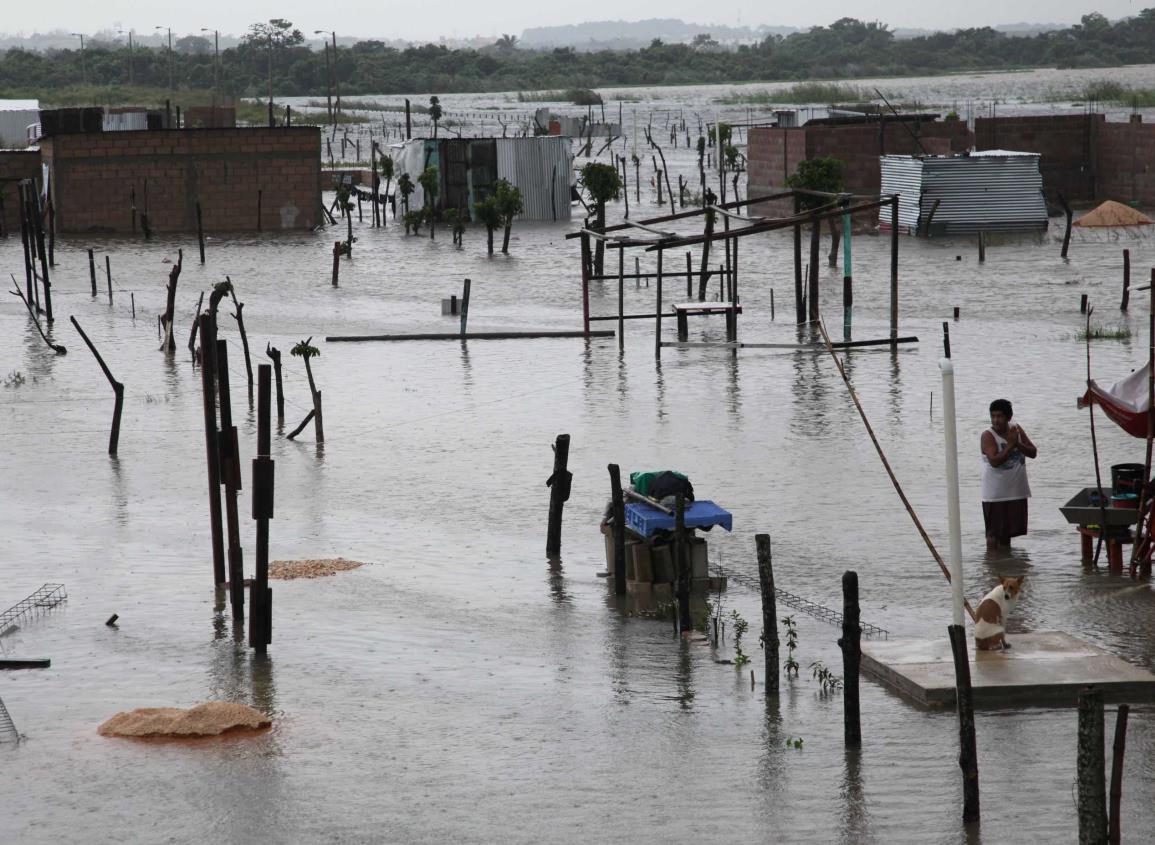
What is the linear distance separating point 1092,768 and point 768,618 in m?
3.00

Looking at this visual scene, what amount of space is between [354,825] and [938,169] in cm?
3210

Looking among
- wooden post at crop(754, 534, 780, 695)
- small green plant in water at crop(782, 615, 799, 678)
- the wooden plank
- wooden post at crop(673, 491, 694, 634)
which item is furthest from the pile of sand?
the wooden plank

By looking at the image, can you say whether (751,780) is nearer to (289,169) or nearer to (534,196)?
(289,169)

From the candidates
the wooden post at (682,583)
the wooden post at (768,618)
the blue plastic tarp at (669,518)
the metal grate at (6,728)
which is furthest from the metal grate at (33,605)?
the wooden post at (768,618)

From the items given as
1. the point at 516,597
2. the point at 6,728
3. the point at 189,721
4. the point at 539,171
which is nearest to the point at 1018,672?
the point at 516,597

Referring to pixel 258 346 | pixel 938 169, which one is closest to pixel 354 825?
pixel 258 346

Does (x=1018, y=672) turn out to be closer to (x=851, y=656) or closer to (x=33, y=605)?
(x=851, y=656)

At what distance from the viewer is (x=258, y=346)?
79.9ft

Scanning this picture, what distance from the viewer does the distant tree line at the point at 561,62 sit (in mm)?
111625

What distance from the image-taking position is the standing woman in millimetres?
11539

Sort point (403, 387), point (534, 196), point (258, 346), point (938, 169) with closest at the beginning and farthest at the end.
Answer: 1. point (403, 387)
2. point (258, 346)
3. point (938, 169)
4. point (534, 196)

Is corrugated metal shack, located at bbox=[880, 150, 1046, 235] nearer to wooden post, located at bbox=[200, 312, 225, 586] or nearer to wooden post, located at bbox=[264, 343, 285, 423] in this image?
wooden post, located at bbox=[264, 343, 285, 423]

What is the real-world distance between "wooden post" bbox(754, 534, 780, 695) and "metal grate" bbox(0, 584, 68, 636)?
4.79 metres

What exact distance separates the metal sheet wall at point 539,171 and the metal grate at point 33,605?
3318 cm
